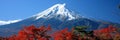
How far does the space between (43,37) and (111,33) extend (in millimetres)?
15162

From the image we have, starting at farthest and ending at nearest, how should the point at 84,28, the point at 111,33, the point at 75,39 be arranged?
the point at 111,33 < the point at 75,39 < the point at 84,28

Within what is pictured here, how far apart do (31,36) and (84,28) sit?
Result: 8229 millimetres

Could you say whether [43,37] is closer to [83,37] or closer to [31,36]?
[31,36]

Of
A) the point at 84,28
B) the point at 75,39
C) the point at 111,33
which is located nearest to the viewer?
the point at 84,28

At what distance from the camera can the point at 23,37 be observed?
167ft

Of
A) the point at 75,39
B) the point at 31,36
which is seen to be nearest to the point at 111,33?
the point at 75,39

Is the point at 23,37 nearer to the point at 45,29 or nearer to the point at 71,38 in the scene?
the point at 45,29

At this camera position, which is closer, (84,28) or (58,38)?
(84,28)

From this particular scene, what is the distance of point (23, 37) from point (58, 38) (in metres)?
4.97

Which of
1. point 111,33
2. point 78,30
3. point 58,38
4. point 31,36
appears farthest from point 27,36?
point 111,33

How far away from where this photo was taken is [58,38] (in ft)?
170

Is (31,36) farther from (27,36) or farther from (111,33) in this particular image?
(111,33)

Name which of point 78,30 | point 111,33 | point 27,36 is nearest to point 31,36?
point 27,36

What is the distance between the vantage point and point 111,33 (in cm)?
6050
